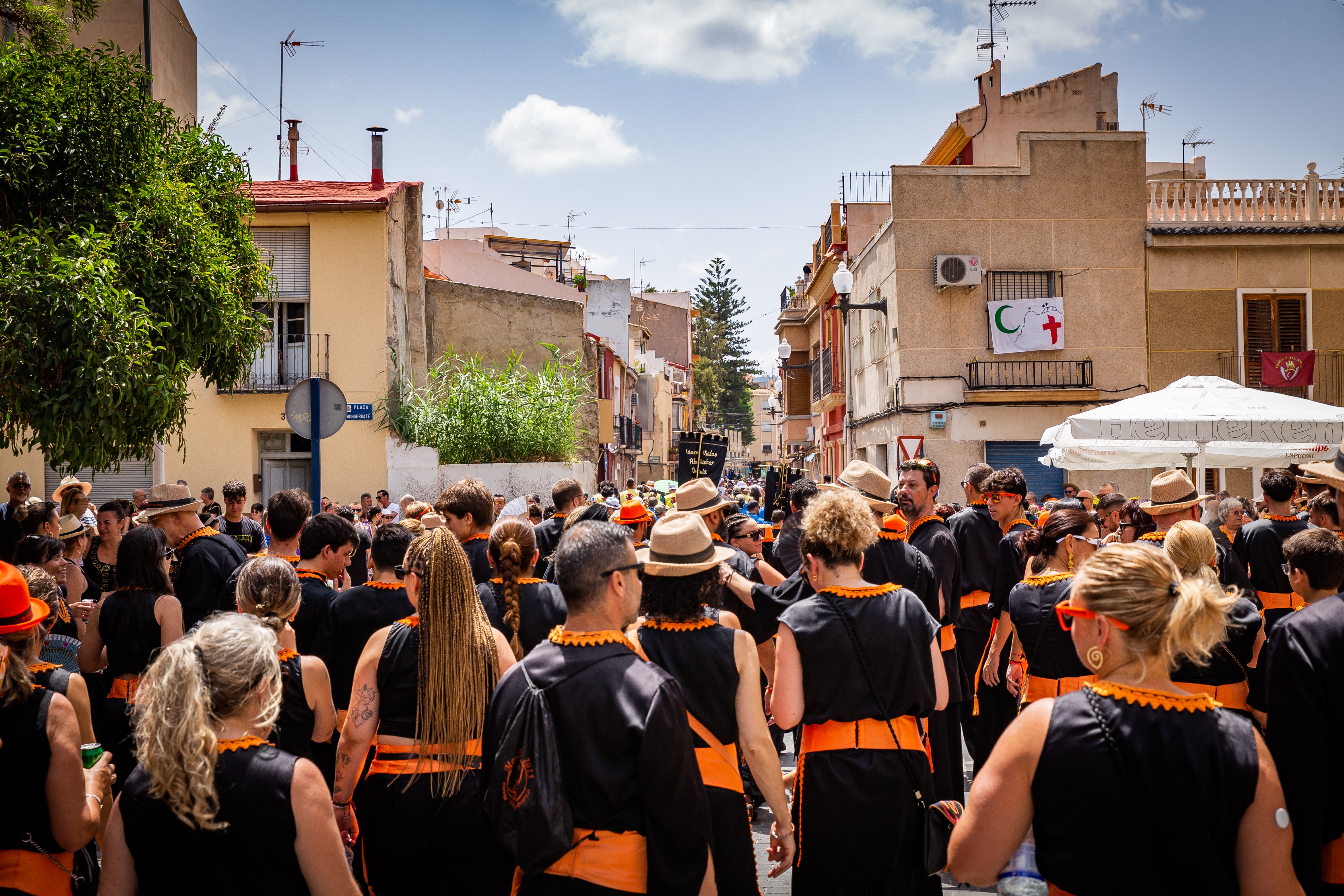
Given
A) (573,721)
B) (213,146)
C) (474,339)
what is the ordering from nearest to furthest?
1. (573,721)
2. (213,146)
3. (474,339)

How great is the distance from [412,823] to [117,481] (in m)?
19.3

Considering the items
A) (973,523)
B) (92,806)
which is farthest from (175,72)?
(92,806)

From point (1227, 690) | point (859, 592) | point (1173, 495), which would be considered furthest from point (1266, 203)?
point (859, 592)

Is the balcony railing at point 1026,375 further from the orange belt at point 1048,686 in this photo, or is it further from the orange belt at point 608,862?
the orange belt at point 608,862

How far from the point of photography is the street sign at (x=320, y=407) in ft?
26.0

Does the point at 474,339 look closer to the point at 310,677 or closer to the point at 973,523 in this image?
the point at 973,523

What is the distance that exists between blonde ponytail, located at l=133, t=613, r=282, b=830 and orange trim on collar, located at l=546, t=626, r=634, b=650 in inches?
31.3

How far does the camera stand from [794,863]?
3900mm

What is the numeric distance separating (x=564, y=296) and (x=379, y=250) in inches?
489

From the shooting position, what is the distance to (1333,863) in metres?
3.14

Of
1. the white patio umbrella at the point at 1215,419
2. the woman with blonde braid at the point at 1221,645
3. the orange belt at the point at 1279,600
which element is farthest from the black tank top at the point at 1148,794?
the white patio umbrella at the point at 1215,419

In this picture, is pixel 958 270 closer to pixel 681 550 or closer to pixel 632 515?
pixel 632 515

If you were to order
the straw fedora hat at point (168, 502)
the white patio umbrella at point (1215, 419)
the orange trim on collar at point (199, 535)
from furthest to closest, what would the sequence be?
the white patio umbrella at point (1215, 419) → the straw fedora hat at point (168, 502) → the orange trim on collar at point (199, 535)

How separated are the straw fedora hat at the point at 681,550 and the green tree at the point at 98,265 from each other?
5681 mm
